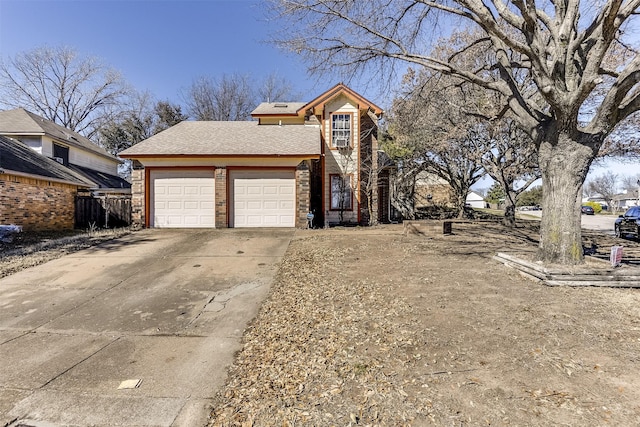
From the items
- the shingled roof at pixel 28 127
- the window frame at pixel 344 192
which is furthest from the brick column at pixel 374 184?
the shingled roof at pixel 28 127

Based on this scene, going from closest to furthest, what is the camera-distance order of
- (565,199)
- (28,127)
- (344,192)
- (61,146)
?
(565,199) < (344,192) < (28,127) < (61,146)

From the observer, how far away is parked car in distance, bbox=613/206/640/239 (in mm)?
12537

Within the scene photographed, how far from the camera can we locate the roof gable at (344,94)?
48.1ft

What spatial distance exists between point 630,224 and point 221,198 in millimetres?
17312

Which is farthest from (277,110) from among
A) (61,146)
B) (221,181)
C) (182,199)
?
(61,146)

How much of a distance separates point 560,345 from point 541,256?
3.48 metres

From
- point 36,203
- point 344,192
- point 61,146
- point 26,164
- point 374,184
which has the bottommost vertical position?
point 36,203

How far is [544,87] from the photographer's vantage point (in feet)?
17.7

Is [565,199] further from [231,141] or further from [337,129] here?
[231,141]

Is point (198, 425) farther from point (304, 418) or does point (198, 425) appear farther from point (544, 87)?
point (544, 87)

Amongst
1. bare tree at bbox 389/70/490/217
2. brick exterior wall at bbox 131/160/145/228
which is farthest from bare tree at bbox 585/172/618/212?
brick exterior wall at bbox 131/160/145/228

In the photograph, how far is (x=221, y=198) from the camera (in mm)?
11859

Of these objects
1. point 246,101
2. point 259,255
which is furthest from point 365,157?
point 246,101

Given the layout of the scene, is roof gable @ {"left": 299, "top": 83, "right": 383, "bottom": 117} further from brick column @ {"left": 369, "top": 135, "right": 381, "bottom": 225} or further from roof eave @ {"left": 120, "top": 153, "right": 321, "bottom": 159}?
roof eave @ {"left": 120, "top": 153, "right": 321, "bottom": 159}
